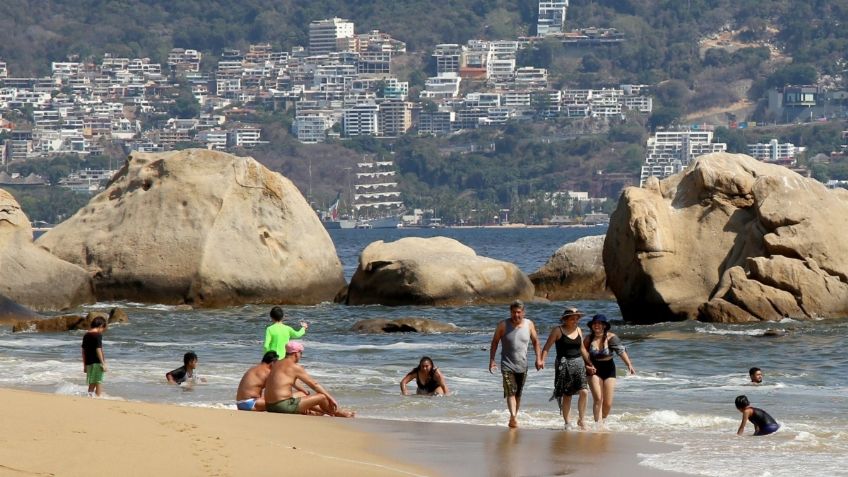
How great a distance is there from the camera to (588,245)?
32.3m

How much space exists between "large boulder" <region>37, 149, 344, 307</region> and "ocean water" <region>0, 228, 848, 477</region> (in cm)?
75

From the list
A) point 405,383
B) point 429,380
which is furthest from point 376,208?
point 429,380

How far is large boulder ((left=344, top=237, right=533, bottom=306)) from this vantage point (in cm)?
2922

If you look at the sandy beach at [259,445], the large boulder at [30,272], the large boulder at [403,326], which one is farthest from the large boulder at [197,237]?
the sandy beach at [259,445]

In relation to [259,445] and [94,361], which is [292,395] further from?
[259,445]

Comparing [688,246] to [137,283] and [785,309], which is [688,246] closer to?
[785,309]

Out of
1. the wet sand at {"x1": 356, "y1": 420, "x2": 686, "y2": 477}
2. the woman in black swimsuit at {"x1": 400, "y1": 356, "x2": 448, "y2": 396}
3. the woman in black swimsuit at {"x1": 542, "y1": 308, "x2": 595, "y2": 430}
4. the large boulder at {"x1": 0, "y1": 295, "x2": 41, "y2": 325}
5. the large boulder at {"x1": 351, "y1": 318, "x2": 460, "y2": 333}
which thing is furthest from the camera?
the large boulder at {"x1": 0, "y1": 295, "x2": 41, "y2": 325}

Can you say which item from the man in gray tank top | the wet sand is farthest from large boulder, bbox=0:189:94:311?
Answer: the man in gray tank top

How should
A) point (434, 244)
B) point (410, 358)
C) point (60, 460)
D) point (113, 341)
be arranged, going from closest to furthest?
1. point (60, 460)
2. point (410, 358)
3. point (113, 341)
4. point (434, 244)

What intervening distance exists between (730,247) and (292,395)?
10.6 metres

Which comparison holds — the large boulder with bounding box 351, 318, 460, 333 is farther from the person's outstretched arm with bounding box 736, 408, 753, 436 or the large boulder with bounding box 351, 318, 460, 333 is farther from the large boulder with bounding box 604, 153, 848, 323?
the person's outstretched arm with bounding box 736, 408, 753, 436

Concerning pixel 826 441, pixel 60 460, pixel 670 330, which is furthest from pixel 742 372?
pixel 60 460

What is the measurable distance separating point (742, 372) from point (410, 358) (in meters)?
3.75

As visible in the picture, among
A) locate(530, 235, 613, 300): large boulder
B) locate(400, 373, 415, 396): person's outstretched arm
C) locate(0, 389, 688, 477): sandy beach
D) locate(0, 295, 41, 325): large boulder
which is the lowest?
locate(530, 235, 613, 300): large boulder
